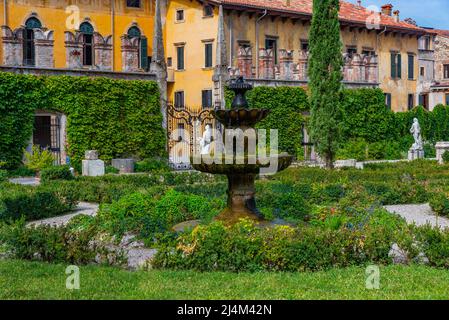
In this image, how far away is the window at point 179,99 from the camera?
118ft

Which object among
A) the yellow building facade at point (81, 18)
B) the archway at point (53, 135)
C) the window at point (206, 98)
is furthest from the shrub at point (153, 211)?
the window at point (206, 98)

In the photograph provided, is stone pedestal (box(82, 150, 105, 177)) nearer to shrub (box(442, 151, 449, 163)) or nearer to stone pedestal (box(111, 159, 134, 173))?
stone pedestal (box(111, 159, 134, 173))

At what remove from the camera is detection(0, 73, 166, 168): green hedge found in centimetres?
2470

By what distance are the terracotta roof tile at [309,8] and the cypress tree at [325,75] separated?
365 inches

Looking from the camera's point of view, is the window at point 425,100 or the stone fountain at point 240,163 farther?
the window at point 425,100

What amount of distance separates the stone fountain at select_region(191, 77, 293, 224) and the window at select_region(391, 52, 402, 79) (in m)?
33.4

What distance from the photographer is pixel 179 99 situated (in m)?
36.5

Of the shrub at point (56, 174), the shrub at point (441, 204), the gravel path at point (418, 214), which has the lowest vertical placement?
the gravel path at point (418, 214)

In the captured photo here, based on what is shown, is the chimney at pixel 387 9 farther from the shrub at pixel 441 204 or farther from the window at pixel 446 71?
the shrub at pixel 441 204

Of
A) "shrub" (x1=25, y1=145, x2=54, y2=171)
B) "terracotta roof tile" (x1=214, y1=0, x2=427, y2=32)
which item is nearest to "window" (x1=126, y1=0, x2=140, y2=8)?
"terracotta roof tile" (x1=214, y1=0, x2=427, y2=32)

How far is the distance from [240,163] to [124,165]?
16.2 metres

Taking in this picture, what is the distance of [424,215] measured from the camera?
15.0 metres
